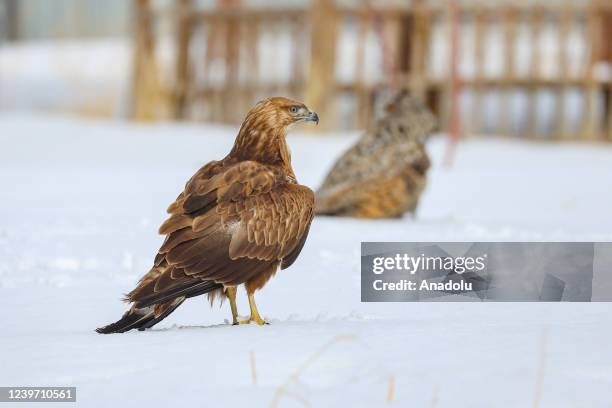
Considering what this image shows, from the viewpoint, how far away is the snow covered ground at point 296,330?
302cm

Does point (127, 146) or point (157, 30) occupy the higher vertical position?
point (157, 30)

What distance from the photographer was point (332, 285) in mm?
4969

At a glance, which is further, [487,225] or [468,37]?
[468,37]

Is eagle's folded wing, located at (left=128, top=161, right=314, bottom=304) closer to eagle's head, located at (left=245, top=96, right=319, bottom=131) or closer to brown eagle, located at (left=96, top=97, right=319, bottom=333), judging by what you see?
brown eagle, located at (left=96, top=97, right=319, bottom=333)

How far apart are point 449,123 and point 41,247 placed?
8485mm

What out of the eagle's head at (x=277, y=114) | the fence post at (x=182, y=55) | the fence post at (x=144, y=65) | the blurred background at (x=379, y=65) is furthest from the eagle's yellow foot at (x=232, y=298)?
the fence post at (x=182, y=55)

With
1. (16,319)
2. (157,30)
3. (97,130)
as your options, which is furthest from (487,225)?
(157,30)

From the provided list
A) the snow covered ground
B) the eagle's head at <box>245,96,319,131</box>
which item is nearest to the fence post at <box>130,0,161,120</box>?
the snow covered ground

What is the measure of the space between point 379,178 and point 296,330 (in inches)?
148

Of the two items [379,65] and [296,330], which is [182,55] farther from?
[296,330]

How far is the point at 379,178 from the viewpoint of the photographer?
7.39 metres

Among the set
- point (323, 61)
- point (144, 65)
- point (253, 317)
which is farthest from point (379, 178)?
point (144, 65)

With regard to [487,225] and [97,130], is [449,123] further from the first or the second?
[487,225]

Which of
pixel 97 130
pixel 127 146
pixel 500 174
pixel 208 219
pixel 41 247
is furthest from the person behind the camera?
pixel 97 130
